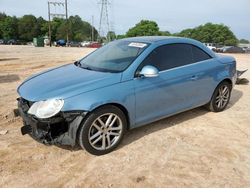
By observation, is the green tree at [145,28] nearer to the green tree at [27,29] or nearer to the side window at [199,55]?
the green tree at [27,29]

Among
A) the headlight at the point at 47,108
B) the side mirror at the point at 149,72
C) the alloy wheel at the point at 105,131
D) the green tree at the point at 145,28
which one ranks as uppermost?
the green tree at the point at 145,28

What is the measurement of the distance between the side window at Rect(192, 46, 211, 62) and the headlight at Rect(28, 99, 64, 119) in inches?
109

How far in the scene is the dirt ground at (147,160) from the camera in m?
3.59

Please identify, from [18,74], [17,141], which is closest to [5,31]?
[18,74]

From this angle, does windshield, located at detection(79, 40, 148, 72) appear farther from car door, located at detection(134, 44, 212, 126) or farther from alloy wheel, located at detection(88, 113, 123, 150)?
alloy wheel, located at detection(88, 113, 123, 150)

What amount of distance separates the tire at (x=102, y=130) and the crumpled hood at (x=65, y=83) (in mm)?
359

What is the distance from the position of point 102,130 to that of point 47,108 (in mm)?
815

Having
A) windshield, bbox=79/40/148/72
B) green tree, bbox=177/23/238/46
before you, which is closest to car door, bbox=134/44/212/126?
windshield, bbox=79/40/148/72

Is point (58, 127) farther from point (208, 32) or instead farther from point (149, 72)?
point (208, 32)

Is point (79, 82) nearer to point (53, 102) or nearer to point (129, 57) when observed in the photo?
point (53, 102)

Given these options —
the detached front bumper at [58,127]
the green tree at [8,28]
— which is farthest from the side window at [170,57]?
the green tree at [8,28]

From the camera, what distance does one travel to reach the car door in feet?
14.8

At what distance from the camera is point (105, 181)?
141 inches

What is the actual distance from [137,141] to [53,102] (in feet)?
4.99
